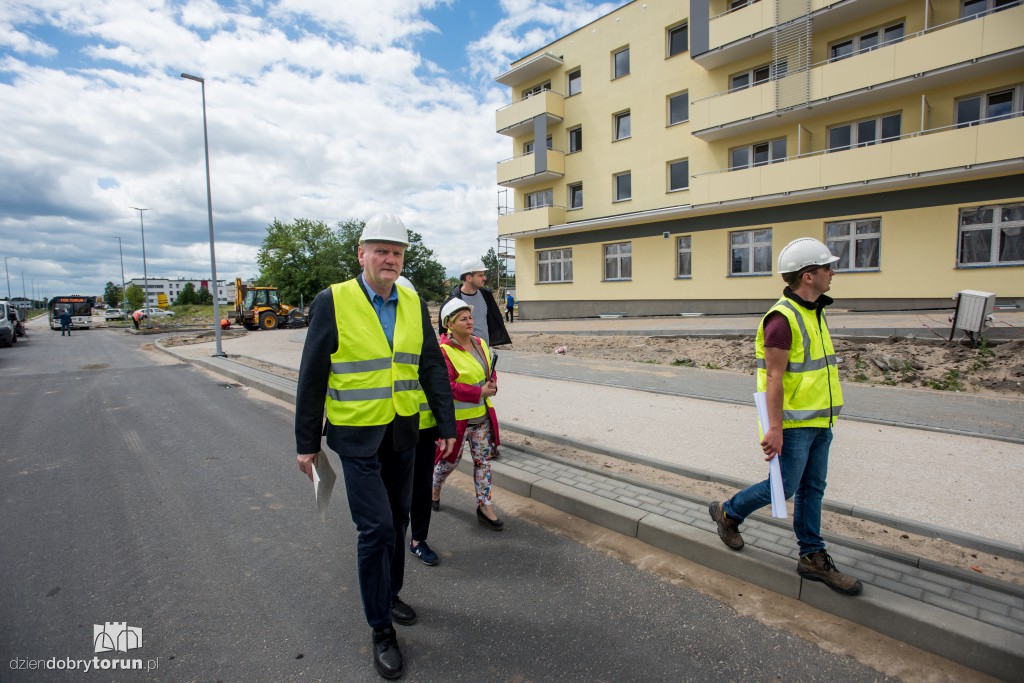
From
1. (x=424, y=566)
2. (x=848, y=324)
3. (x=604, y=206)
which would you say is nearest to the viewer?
(x=424, y=566)

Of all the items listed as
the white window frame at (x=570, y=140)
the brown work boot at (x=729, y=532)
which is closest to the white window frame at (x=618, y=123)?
the white window frame at (x=570, y=140)

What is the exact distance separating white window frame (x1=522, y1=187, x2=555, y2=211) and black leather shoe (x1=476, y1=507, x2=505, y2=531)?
23.5 meters

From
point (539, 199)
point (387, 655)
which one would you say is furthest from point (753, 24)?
point (387, 655)

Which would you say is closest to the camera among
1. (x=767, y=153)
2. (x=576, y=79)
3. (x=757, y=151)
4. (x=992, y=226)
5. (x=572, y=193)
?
(x=992, y=226)

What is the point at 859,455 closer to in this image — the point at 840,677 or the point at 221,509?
the point at 840,677

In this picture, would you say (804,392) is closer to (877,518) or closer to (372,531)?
(877,518)

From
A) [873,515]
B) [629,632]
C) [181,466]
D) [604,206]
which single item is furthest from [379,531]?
[604,206]

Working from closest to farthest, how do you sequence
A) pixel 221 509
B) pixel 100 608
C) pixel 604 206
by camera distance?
1. pixel 100 608
2. pixel 221 509
3. pixel 604 206

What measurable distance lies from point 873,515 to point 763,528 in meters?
0.78

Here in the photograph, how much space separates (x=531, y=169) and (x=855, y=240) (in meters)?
14.6

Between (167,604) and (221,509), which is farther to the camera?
(221,509)

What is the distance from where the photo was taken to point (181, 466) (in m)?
5.57

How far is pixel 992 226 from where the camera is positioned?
14914 millimetres

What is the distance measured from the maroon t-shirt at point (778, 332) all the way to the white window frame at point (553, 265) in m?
23.4
